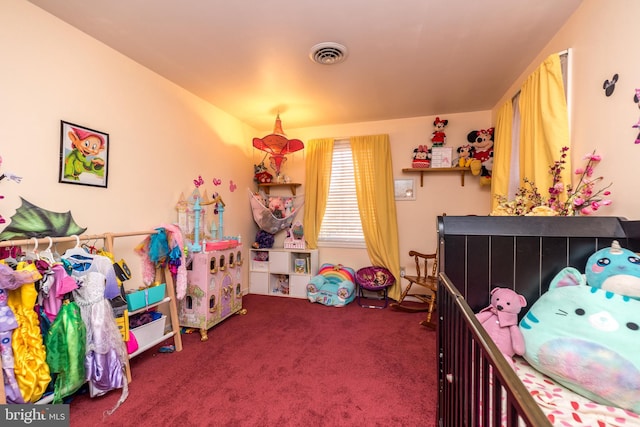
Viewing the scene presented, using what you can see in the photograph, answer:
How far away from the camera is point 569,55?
1.62m

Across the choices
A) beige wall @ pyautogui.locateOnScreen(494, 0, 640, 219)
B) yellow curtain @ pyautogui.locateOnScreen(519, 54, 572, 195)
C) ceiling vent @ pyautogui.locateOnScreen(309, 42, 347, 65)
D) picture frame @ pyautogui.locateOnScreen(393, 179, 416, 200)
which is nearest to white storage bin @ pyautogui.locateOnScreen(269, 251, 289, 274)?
picture frame @ pyautogui.locateOnScreen(393, 179, 416, 200)

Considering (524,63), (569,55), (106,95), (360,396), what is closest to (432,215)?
(524,63)

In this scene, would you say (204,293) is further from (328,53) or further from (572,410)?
(572,410)

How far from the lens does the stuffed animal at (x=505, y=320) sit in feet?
3.75

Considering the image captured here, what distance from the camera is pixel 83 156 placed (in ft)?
5.97

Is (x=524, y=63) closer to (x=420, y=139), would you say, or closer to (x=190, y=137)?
(x=420, y=139)

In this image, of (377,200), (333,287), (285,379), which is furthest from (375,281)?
(285,379)

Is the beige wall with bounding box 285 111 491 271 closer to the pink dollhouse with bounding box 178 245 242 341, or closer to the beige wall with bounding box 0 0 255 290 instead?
the pink dollhouse with bounding box 178 245 242 341

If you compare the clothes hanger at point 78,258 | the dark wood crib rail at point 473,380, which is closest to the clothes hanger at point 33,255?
the clothes hanger at point 78,258

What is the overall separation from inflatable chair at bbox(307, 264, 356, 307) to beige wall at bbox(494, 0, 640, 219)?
2.37 m

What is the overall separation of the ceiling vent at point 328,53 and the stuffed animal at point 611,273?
185cm

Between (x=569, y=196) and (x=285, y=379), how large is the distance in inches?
78.6

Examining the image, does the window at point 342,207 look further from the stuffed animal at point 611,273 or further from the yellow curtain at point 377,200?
the stuffed animal at point 611,273

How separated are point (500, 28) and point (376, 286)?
254cm
